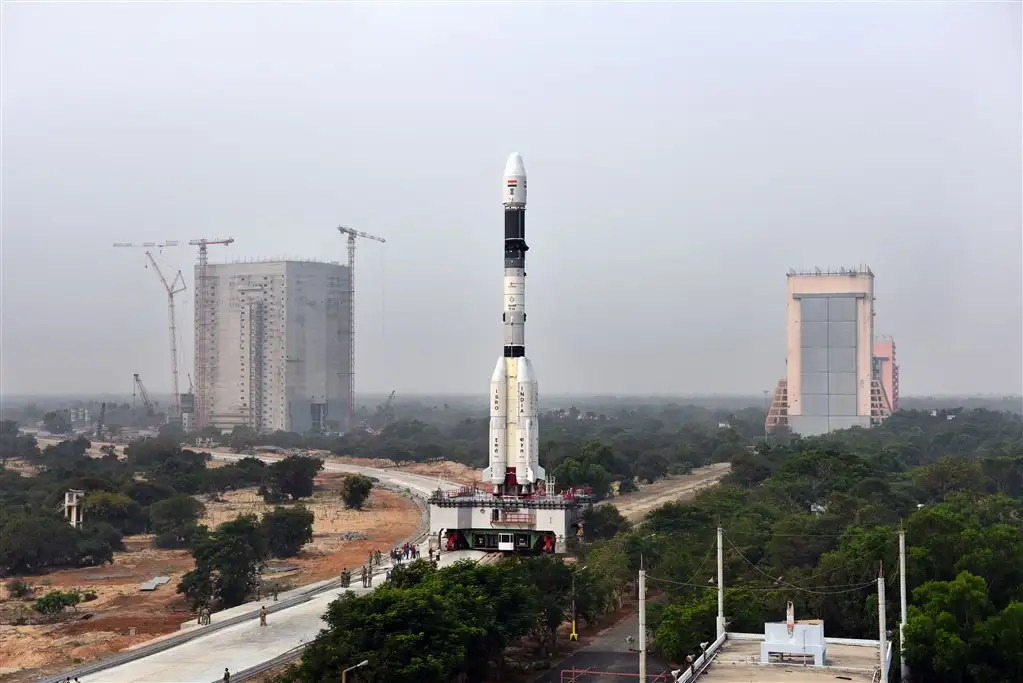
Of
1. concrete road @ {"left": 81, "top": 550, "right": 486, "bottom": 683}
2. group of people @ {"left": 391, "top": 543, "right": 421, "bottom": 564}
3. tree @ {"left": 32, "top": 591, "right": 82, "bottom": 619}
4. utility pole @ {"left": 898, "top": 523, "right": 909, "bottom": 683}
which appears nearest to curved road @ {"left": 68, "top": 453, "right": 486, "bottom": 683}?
concrete road @ {"left": 81, "top": 550, "right": 486, "bottom": 683}

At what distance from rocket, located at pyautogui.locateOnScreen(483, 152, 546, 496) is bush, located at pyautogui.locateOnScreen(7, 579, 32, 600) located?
27575mm

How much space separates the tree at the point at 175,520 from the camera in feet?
287

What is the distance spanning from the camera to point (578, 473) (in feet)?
338

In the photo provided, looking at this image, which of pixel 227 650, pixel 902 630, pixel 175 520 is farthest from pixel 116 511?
pixel 902 630

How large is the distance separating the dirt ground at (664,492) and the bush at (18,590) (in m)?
41.8

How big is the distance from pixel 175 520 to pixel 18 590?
23.0 m

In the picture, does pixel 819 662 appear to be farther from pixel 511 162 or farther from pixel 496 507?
pixel 511 162

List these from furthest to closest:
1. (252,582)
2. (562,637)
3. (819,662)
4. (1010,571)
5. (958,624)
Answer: (252,582)
(562,637)
(1010,571)
(958,624)
(819,662)

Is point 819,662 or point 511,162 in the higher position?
point 511,162

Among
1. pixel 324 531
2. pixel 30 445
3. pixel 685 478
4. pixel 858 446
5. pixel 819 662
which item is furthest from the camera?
pixel 30 445

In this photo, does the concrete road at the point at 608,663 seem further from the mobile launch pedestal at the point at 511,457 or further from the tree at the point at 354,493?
the tree at the point at 354,493

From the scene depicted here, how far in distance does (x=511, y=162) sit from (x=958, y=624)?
39528 millimetres

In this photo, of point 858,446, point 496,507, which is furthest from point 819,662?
point 858,446

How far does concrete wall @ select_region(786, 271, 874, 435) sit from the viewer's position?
18112 cm
